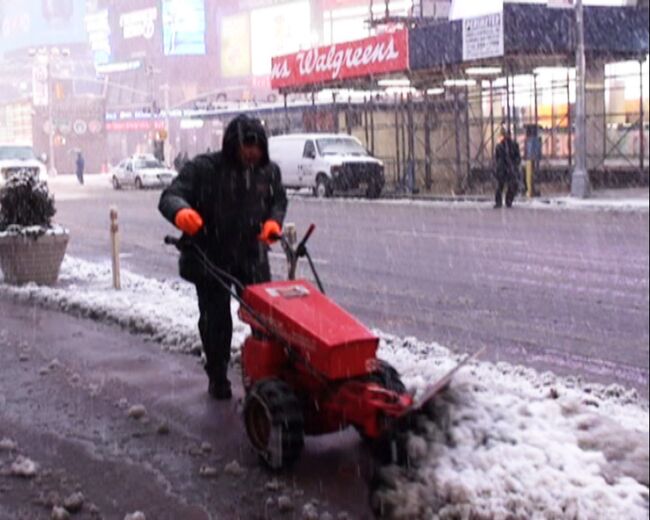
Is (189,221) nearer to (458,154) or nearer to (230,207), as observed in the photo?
(230,207)

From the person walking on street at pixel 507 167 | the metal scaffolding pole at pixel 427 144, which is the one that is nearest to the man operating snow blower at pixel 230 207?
the person walking on street at pixel 507 167

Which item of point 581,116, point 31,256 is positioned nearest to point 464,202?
point 31,256

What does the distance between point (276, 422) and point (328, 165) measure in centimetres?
2701

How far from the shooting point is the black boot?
6.79 m

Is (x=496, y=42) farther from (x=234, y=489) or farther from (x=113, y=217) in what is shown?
(x=234, y=489)

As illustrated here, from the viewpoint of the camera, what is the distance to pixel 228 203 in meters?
6.10

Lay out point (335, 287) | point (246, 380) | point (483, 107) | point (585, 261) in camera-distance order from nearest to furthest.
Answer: point (246, 380)
point (335, 287)
point (585, 261)
point (483, 107)

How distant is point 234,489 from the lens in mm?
5117

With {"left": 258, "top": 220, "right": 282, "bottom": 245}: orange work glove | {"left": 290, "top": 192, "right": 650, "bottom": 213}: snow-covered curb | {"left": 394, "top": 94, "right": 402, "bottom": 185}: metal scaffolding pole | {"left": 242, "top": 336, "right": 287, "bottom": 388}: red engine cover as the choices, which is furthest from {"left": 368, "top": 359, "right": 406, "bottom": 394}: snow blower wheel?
{"left": 394, "top": 94, "right": 402, "bottom": 185}: metal scaffolding pole

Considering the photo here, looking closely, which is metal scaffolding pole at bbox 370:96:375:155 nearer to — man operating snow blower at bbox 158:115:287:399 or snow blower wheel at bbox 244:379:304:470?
man operating snow blower at bbox 158:115:287:399

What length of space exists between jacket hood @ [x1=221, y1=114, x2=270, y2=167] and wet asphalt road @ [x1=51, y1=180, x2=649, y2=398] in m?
2.01

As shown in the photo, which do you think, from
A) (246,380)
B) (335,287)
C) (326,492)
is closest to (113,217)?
(335,287)

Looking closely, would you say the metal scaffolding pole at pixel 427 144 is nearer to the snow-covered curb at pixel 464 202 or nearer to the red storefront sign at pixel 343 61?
the snow-covered curb at pixel 464 202

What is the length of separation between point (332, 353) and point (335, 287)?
24.9 ft
